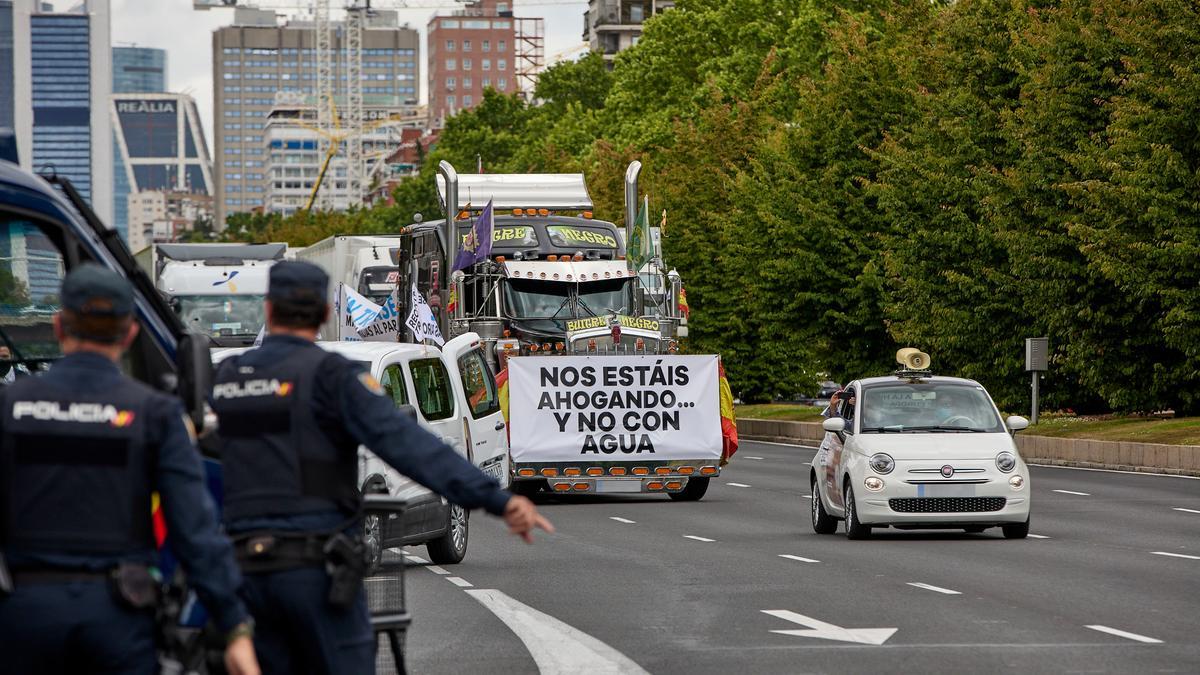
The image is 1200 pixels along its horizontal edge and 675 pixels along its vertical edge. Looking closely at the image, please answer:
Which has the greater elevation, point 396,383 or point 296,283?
point 296,283

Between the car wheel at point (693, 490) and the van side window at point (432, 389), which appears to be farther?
the car wheel at point (693, 490)

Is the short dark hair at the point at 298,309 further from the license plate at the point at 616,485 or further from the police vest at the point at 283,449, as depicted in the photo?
the license plate at the point at 616,485

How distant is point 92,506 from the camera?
5527mm

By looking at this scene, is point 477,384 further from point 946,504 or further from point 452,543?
point 946,504

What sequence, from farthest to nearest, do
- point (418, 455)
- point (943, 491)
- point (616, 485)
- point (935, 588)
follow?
point (616, 485), point (943, 491), point (935, 588), point (418, 455)

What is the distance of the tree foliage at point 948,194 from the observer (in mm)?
39250

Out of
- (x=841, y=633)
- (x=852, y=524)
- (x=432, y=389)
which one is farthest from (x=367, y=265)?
(x=841, y=633)

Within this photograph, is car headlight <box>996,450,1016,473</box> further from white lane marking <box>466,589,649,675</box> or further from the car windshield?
white lane marking <box>466,589,649,675</box>

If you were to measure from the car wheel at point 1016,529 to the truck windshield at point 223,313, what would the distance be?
20.1 m

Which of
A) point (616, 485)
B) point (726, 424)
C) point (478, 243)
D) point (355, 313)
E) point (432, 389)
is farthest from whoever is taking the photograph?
point (355, 313)

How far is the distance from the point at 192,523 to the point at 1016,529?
621 inches

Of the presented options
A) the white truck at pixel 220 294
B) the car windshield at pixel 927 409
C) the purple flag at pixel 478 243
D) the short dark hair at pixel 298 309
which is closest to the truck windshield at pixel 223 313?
the white truck at pixel 220 294

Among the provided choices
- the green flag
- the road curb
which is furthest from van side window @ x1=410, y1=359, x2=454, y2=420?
the road curb

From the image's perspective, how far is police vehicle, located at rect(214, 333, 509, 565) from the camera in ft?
54.9
